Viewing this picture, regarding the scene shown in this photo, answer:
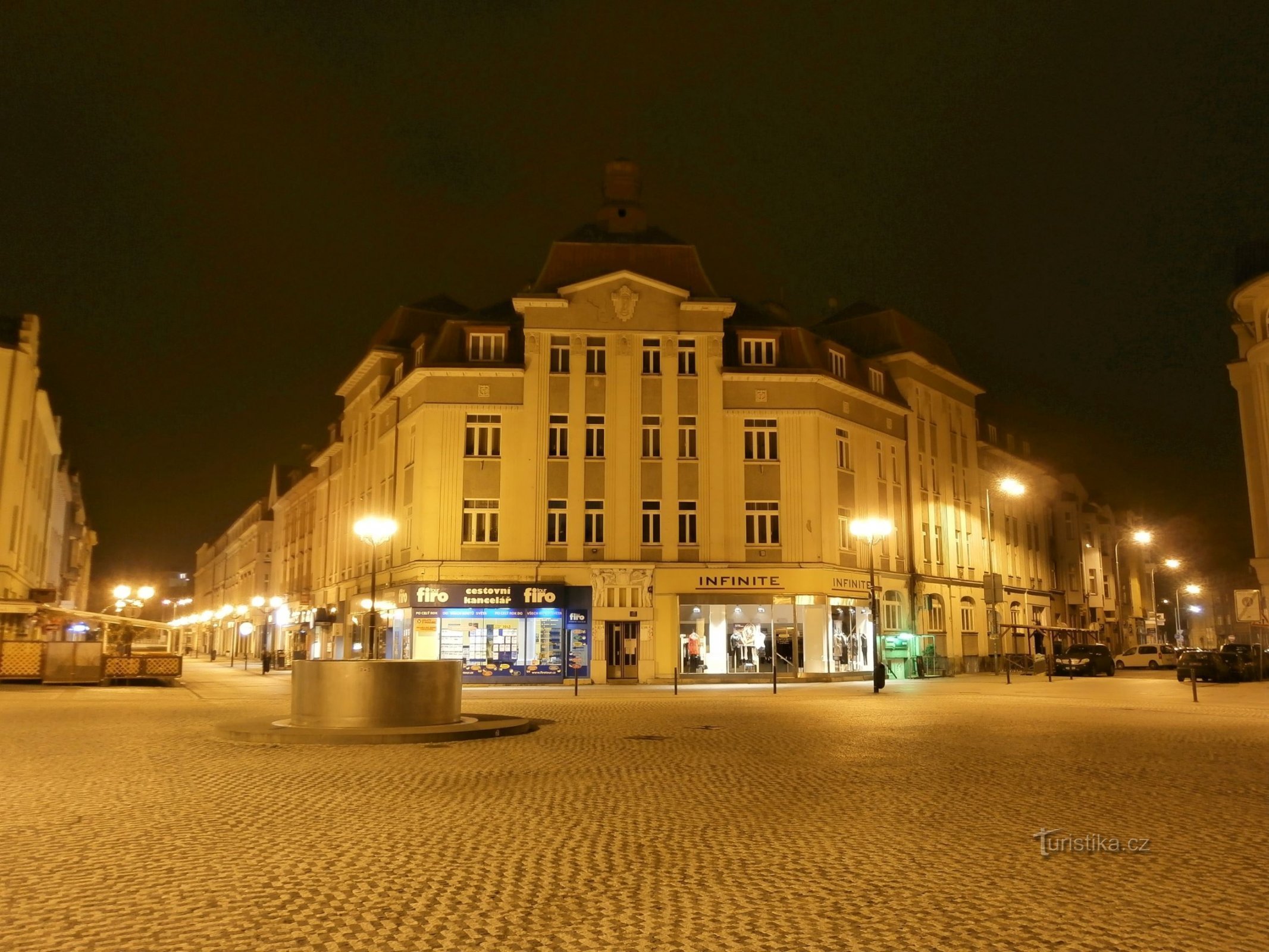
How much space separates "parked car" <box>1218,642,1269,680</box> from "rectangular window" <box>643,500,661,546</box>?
74.1 feet

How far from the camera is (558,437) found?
151ft

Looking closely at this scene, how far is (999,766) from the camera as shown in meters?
13.2

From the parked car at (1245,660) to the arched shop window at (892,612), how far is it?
1377cm

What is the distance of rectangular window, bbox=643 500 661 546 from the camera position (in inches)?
1807

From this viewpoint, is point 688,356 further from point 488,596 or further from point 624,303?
point 488,596

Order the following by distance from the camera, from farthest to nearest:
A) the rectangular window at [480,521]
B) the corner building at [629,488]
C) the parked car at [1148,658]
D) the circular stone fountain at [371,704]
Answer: the parked car at [1148,658]
the rectangular window at [480,521]
the corner building at [629,488]
the circular stone fountain at [371,704]

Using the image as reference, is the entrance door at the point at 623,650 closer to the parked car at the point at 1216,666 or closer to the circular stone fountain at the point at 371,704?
the parked car at the point at 1216,666

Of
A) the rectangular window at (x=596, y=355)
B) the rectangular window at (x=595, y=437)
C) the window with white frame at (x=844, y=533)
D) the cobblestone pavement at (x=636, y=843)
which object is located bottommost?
the cobblestone pavement at (x=636, y=843)

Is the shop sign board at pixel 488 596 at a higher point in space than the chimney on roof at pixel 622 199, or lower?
lower

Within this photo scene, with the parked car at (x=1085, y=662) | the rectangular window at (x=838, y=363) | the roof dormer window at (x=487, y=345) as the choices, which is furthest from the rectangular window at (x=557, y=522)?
the parked car at (x=1085, y=662)

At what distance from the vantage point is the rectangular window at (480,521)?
45.2 metres

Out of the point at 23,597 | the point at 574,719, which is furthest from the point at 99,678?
the point at 574,719

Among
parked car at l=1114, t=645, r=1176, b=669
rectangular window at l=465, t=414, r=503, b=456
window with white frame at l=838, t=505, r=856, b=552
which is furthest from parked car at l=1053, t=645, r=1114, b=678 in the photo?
rectangular window at l=465, t=414, r=503, b=456

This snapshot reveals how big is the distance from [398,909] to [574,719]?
1581 cm
